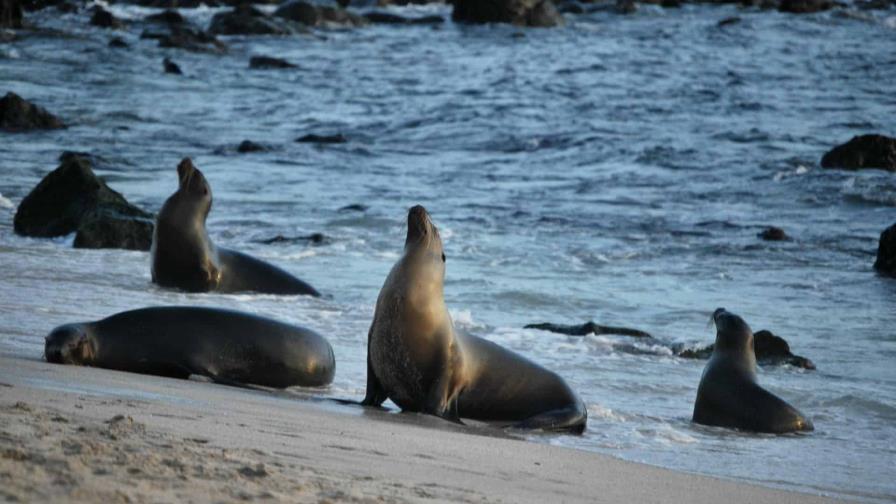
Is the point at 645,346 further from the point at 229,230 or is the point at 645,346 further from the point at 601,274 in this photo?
the point at 229,230

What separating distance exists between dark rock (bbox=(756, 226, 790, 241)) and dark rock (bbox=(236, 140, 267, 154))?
26.8ft

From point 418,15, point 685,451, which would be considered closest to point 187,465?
point 685,451

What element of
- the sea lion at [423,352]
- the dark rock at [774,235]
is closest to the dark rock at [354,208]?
the dark rock at [774,235]

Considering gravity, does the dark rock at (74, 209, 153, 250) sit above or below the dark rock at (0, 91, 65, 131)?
above

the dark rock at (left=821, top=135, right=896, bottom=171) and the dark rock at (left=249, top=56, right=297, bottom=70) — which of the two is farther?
the dark rock at (left=249, top=56, right=297, bottom=70)

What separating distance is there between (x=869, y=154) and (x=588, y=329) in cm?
1061

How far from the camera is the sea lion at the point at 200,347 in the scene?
6715 millimetres

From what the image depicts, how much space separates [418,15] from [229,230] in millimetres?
37121

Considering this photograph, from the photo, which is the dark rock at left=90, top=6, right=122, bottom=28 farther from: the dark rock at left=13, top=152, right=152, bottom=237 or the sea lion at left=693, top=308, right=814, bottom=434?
the sea lion at left=693, top=308, right=814, bottom=434

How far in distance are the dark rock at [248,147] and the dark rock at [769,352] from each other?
1220cm

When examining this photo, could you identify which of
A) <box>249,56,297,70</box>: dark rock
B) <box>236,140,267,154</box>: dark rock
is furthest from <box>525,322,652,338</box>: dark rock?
<box>249,56,297,70</box>: dark rock

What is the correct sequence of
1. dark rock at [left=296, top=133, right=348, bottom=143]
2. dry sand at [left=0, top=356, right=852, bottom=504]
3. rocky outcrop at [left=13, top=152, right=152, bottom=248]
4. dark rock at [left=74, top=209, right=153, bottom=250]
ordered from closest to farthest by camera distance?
dry sand at [left=0, top=356, right=852, bottom=504], dark rock at [left=74, top=209, right=153, bottom=250], rocky outcrop at [left=13, top=152, right=152, bottom=248], dark rock at [left=296, top=133, right=348, bottom=143]

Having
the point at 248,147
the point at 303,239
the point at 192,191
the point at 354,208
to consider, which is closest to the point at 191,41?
the point at 248,147

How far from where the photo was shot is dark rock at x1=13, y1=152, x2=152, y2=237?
12.2 meters
